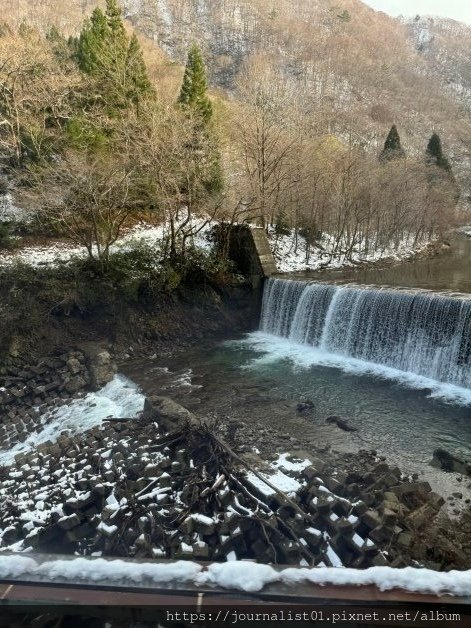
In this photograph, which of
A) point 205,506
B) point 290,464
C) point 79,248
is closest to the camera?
point 205,506

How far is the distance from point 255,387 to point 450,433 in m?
4.49

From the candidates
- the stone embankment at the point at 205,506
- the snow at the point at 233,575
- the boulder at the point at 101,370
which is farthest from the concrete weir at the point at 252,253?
the snow at the point at 233,575

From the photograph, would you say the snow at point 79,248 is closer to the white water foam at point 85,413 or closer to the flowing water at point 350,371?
the flowing water at point 350,371

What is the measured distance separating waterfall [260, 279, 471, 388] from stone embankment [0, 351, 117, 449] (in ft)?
21.5

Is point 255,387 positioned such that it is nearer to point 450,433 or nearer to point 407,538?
point 450,433

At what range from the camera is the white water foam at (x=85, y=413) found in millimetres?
8077

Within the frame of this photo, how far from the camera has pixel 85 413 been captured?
8906 mm

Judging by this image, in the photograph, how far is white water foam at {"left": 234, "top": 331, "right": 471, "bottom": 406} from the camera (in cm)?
965

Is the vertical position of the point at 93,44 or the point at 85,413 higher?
the point at 93,44

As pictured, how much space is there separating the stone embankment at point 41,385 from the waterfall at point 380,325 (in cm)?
656

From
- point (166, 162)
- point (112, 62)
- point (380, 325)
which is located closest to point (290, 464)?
point (380, 325)

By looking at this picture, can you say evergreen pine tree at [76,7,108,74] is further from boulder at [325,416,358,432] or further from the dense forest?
boulder at [325,416,358,432]

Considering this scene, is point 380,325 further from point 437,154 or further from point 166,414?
point 437,154

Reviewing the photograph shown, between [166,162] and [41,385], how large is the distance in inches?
346
